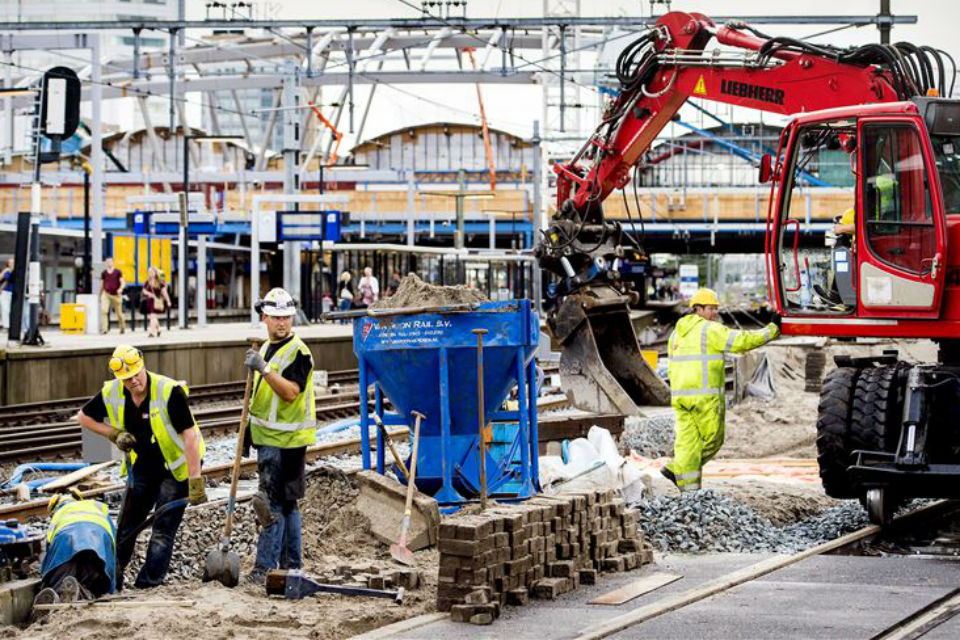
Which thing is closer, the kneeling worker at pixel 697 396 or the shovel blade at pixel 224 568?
the shovel blade at pixel 224 568

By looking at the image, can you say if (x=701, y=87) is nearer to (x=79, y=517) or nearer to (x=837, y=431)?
(x=837, y=431)

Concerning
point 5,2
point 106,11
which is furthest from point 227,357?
point 106,11

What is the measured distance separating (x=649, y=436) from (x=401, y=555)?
8.95 metres

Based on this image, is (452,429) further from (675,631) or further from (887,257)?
(675,631)

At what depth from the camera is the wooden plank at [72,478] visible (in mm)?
13664

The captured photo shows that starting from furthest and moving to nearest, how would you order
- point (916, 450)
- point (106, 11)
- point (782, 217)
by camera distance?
point (106, 11) → point (782, 217) → point (916, 450)

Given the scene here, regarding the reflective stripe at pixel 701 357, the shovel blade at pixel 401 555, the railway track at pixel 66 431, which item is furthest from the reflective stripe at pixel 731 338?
the railway track at pixel 66 431

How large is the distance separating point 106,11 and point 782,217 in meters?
79.6

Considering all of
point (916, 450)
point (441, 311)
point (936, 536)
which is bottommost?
point (936, 536)

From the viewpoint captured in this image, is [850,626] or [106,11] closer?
[850,626]

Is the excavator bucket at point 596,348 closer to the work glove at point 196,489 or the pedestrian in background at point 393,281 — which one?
the work glove at point 196,489

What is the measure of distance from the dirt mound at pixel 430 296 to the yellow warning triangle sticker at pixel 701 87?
5.88 metres

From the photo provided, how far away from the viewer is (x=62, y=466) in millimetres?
15188

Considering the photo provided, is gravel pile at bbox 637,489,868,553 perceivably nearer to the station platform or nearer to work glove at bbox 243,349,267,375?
work glove at bbox 243,349,267,375
